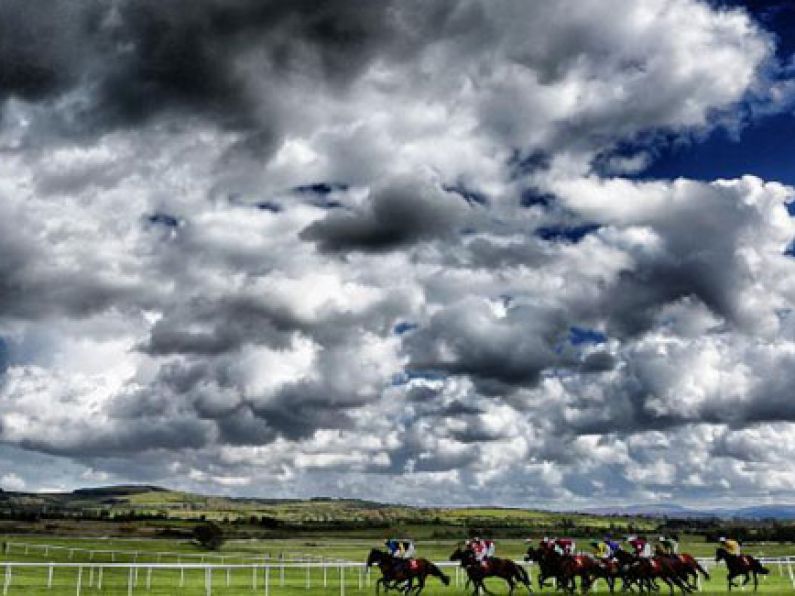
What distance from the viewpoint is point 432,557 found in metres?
72.6

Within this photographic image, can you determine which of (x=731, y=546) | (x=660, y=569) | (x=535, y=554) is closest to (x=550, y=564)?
(x=535, y=554)

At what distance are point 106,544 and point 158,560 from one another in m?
28.2

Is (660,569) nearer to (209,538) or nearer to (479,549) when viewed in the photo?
(479,549)

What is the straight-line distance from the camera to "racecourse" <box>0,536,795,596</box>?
31.3 meters

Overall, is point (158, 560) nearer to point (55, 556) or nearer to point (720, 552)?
point (55, 556)

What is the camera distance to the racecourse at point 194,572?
3128 centimetres

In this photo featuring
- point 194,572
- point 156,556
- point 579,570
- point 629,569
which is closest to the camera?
point 579,570

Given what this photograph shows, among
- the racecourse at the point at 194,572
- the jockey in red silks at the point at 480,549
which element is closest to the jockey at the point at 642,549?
the racecourse at the point at 194,572

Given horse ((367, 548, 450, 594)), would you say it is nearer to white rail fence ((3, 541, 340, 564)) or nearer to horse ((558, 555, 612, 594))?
horse ((558, 555, 612, 594))

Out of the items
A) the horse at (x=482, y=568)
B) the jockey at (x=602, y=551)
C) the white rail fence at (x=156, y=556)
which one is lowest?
the white rail fence at (x=156, y=556)

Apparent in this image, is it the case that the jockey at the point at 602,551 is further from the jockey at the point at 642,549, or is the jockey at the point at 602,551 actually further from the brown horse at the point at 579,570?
the jockey at the point at 642,549

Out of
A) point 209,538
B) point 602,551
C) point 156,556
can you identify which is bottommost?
point 156,556

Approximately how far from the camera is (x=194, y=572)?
184ft

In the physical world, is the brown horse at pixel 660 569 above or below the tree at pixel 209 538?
above
